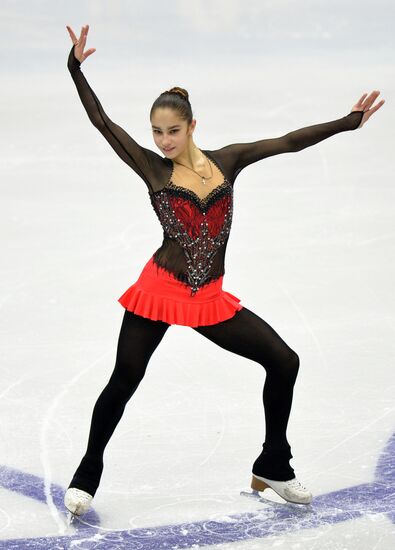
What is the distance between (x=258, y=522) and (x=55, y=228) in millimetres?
4001

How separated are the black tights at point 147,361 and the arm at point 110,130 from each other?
497 mm

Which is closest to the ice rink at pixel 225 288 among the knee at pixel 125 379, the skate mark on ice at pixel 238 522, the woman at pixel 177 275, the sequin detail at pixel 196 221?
the skate mark on ice at pixel 238 522

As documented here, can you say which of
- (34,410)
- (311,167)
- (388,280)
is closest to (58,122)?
(311,167)

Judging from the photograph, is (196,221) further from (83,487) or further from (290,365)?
(83,487)

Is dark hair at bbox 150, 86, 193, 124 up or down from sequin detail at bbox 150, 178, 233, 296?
up

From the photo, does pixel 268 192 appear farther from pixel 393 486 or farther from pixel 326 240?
pixel 393 486

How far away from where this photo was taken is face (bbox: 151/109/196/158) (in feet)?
11.4

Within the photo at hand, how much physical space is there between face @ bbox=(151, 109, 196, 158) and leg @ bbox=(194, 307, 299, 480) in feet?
1.96

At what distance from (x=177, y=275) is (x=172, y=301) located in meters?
0.09

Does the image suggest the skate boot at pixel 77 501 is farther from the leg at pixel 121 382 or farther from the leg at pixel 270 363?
the leg at pixel 270 363

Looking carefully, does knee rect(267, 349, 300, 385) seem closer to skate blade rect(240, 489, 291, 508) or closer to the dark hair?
skate blade rect(240, 489, 291, 508)

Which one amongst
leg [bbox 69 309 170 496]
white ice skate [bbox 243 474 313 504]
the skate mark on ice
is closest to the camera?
the skate mark on ice

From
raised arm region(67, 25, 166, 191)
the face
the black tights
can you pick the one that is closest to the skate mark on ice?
the black tights

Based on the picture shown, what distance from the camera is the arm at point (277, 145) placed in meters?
3.69
